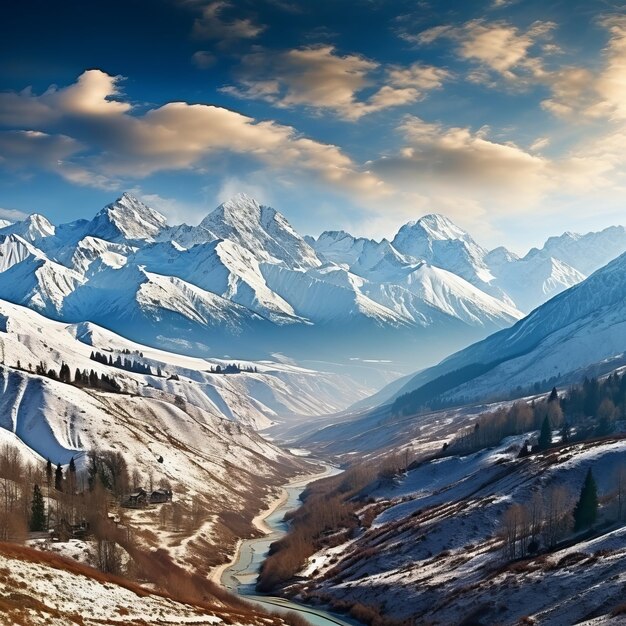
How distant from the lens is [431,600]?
94.6 m

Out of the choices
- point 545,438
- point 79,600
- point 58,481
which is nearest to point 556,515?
point 545,438

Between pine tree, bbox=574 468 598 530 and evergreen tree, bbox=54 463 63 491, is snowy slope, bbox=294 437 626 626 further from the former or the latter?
evergreen tree, bbox=54 463 63 491

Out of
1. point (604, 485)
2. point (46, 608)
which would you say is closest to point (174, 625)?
point (46, 608)

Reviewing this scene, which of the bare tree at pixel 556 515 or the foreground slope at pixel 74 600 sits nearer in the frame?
the foreground slope at pixel 74 600

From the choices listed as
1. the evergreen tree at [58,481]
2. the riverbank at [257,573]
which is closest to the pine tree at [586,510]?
the riverbank at [257,573]

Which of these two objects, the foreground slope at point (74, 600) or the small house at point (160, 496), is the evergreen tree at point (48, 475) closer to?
the small house at point (160, 496)

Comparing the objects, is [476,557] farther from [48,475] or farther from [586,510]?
[48,475]

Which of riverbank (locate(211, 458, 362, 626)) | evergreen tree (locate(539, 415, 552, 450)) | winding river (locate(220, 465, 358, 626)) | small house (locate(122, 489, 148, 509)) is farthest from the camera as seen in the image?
evergreen tree (locate(539, 415, 552, 450))

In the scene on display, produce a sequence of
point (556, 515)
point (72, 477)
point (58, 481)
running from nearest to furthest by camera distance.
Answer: point (556, 515) → point (58, 481) → point (72, 477)

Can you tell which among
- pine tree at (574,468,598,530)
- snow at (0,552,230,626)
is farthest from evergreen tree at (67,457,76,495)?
pine tree at (574,468,598,530)

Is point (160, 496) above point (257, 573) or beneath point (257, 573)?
above

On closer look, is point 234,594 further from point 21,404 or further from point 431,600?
point 21,404

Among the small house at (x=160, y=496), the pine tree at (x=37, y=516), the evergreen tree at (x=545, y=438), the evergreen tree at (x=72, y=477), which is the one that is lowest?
the evergreen tree at (x=545, y=438)

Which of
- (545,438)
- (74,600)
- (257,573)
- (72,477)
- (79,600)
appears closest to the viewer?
(74,600)
